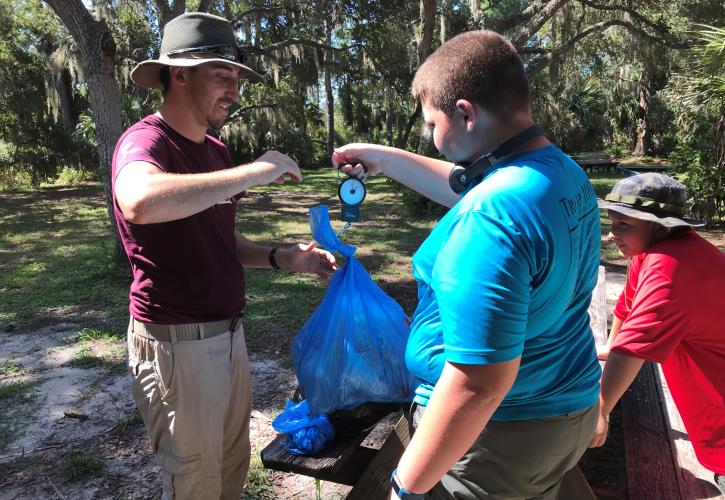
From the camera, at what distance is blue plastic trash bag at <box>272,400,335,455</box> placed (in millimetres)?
2045

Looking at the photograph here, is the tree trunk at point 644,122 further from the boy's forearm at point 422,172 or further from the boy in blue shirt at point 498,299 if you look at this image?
the boy in blue shirt at point 498,299

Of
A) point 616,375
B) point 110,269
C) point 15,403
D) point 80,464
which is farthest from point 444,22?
point 616,375

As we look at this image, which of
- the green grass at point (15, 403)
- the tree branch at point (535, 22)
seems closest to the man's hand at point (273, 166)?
the green grass at point (15, 403)

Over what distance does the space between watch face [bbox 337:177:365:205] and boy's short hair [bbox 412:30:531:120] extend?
102 centimetres

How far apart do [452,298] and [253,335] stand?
13.9 ft

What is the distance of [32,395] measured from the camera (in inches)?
160

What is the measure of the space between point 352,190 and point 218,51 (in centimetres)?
75

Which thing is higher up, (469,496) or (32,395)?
(469,496)

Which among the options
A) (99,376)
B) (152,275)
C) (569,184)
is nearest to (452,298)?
(569,184)

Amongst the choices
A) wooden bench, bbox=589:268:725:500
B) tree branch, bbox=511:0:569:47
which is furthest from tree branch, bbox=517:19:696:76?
wooden bench, bbox=589:268:725:500

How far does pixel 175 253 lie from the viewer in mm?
2010

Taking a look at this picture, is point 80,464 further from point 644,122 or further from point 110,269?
point 644,122

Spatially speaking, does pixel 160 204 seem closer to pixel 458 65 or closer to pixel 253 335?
pixel 458 65

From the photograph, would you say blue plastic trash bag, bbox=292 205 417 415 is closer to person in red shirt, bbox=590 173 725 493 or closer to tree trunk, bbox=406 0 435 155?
person in red shirt, bbox=590 173 725 493
